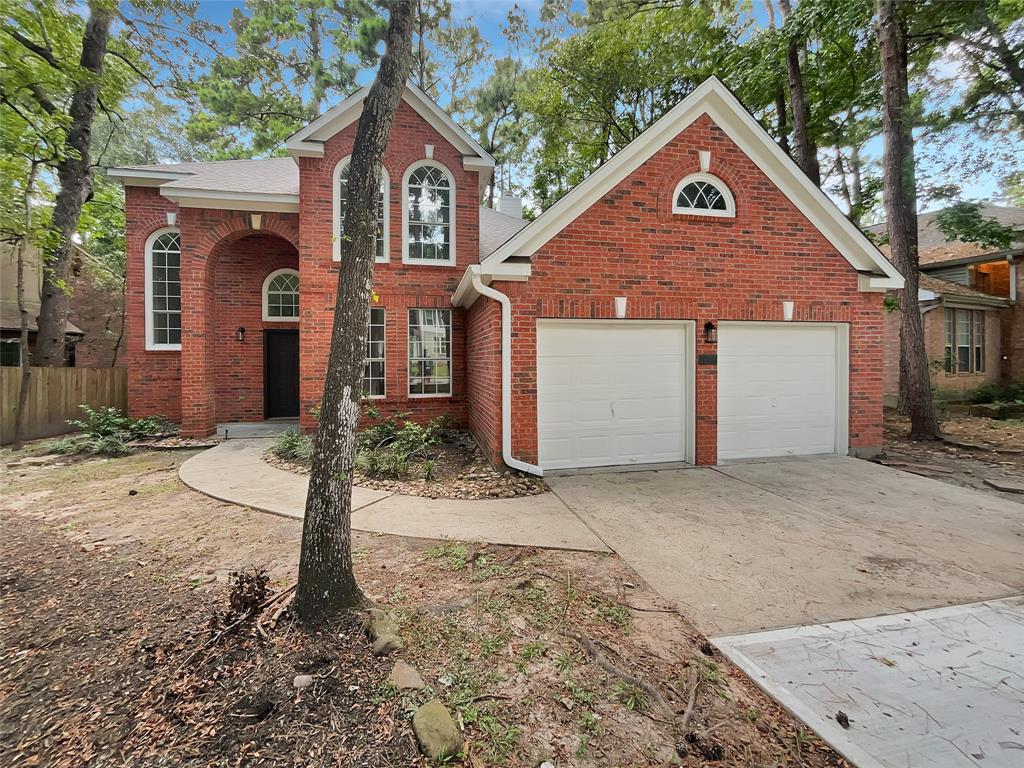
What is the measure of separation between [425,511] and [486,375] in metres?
2.81

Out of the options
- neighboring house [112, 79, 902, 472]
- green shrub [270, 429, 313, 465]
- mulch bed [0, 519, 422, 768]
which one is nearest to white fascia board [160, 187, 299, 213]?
neighboring house [112, 79, 902, 472]

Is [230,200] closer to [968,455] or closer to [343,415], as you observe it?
[343,415]

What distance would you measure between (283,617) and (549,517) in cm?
284

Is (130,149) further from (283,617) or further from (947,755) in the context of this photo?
(947,755)

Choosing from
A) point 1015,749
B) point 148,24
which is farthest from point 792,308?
point 148,24

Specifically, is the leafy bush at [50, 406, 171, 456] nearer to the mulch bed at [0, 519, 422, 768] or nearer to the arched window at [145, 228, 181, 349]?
the arched window at [145, 228, 181, 349]

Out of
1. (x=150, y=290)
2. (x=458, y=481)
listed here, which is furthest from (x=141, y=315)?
(x=458, y=481)

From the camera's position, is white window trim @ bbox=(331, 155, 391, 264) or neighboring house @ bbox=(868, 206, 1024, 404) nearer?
white window trim @ bbox=(331, 155, 391, 264)

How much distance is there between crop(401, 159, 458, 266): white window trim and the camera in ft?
31.8

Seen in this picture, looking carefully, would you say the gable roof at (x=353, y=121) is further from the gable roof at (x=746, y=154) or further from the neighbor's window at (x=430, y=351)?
the gable roof at (x=746, y=154)

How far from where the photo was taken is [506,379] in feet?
21.6

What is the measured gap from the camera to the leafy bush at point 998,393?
1527 centimetres

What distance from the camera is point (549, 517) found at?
501cm

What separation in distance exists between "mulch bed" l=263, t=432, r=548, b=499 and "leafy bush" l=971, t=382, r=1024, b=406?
1784cm
